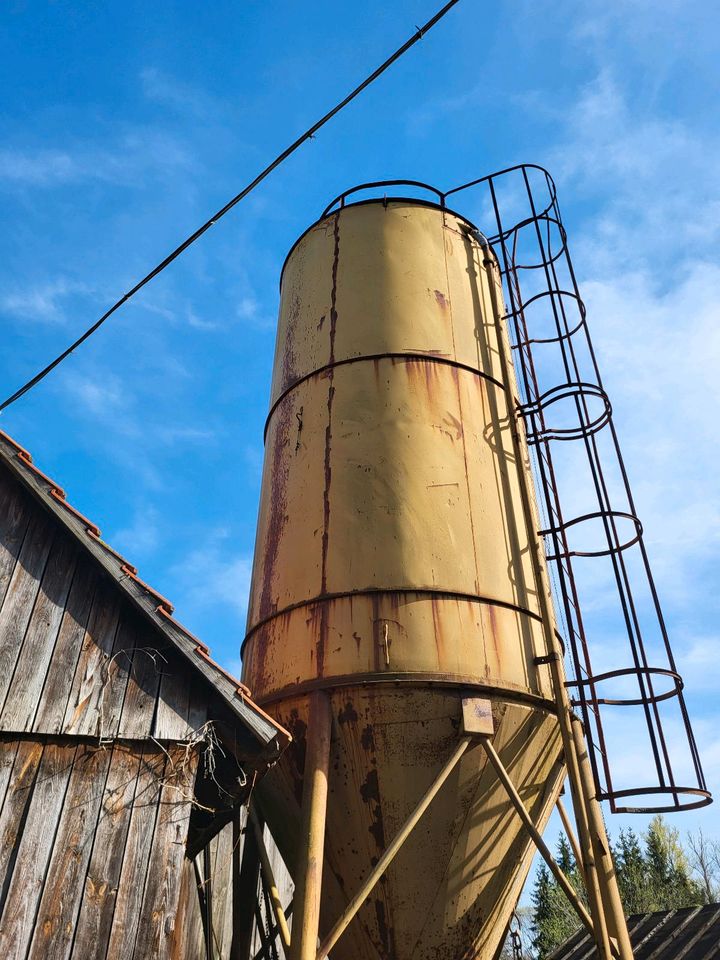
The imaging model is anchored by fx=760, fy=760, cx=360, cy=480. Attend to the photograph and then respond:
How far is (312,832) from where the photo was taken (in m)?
5.17

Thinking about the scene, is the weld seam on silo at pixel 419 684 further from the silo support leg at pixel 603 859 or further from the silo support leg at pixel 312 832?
the silo support leg at pixel 603 859

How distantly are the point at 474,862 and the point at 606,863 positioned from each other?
1.01 m

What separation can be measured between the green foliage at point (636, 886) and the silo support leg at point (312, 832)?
27461 mm

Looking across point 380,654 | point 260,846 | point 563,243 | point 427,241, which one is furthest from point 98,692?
point 563,243

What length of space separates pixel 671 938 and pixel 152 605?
25.4ft

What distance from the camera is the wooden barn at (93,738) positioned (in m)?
4.02

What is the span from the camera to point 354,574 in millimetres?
6078

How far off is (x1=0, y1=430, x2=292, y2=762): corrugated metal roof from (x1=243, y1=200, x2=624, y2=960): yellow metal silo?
98 cm

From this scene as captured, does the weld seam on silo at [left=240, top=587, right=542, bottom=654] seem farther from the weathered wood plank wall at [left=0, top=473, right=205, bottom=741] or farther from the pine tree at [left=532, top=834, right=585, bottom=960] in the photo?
the pine tree at [left=532, top=834, right=585, bottom=960]

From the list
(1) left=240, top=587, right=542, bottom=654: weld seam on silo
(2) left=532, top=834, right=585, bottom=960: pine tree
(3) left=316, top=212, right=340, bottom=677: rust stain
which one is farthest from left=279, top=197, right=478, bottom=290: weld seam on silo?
(2) left=532, top=834, right=585, bottom=960: pine tree

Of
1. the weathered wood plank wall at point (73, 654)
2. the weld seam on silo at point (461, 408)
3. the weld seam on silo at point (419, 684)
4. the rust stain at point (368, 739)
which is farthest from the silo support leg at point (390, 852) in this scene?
the weathered wood plank wall at point (73, 654)

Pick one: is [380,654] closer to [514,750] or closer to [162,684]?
[514,750]

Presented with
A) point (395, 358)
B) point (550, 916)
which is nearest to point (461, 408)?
point (395, 358)

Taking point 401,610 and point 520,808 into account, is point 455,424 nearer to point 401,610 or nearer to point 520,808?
point 401,610
